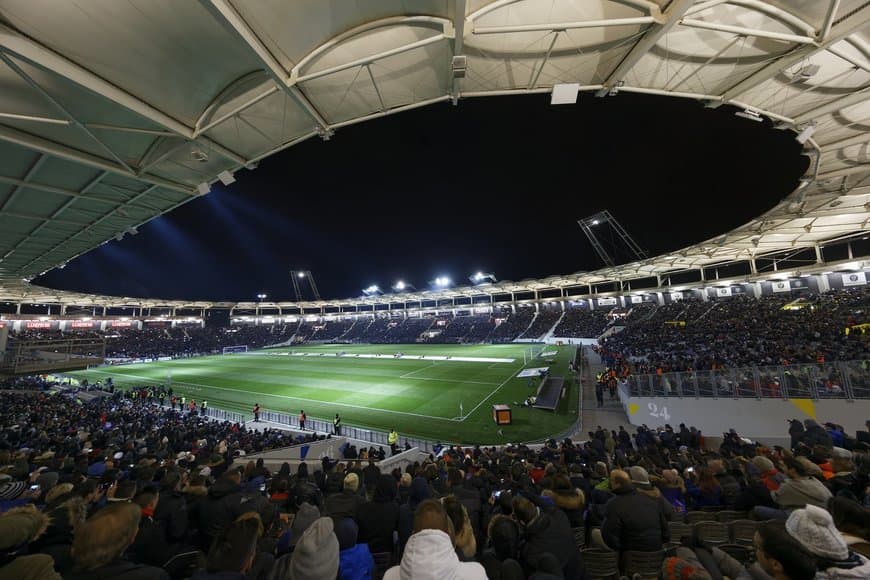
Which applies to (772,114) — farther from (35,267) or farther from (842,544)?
(35,267)

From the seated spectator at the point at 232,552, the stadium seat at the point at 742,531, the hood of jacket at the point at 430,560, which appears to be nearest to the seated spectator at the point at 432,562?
the hood of jacket at the point at 430,560

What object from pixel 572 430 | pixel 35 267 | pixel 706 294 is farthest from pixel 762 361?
pixel 35 267

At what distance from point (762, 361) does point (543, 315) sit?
4678cm

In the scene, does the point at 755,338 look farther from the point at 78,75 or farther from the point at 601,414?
the point at 78,75

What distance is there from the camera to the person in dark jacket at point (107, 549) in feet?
6.66

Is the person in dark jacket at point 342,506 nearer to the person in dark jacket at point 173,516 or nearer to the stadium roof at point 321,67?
the person in dark jacket at point 173,516

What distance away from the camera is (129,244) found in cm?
6188

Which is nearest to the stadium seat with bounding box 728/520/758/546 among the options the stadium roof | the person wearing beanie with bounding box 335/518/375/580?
the person wearing beanie with bounding box 335/518/375/580

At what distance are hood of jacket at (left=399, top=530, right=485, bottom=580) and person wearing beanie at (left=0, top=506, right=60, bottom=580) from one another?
84.6 inches

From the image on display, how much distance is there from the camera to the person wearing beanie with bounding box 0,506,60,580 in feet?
6.59

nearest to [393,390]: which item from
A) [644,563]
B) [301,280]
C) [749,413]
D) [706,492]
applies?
[749,413]

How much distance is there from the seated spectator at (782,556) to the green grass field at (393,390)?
15302mm

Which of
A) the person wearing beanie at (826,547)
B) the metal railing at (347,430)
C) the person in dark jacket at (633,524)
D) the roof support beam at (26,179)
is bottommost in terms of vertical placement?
the metal railing at (347,430)

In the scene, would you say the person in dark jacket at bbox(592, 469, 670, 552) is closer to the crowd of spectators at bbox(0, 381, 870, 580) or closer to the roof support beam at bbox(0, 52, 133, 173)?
the crowd of spectators at bbox(0, 381, 870, 580)
